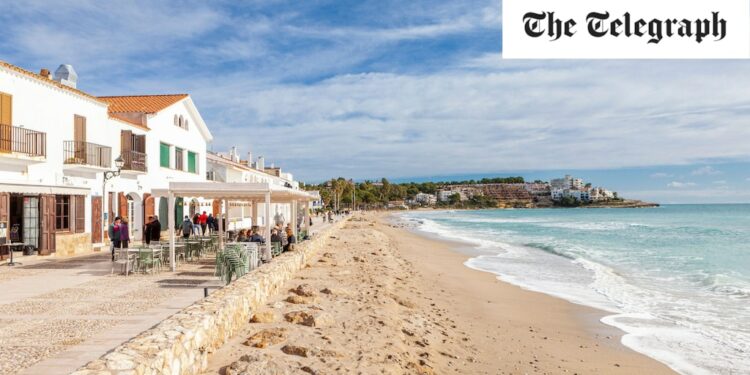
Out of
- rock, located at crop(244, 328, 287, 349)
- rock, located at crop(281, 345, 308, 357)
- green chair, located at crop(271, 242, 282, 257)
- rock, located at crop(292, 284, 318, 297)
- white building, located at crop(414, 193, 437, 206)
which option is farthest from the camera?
white building, located at crop(414, 193, 437, 206)

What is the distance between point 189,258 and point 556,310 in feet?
30.3

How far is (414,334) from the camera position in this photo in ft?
26.1

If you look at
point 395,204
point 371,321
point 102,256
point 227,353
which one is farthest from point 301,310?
point 395,204

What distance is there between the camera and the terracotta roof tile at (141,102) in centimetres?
2223

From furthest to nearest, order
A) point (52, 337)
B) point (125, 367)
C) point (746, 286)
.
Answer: point (746, 286)
point (52, 337)
point (125, 367)

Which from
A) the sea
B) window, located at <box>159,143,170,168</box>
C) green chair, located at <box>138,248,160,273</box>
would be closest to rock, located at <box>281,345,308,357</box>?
the sea

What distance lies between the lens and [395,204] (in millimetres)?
157500

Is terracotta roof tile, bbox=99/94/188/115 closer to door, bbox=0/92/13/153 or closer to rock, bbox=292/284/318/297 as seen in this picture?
door, bbox=0/92/13/153

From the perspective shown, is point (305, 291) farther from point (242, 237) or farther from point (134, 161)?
point (134, 161)

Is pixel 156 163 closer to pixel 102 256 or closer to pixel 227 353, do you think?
pixel 102 256

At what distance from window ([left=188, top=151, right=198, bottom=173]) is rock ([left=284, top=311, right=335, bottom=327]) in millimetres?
19818

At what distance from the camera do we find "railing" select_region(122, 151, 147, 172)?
19.3 meters

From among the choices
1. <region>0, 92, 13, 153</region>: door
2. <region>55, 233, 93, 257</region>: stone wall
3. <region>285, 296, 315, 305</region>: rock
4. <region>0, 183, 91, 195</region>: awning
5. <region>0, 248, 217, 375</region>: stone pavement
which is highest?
<region>0, 92, 13, 153</region>: door

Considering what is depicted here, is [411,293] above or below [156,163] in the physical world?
below
